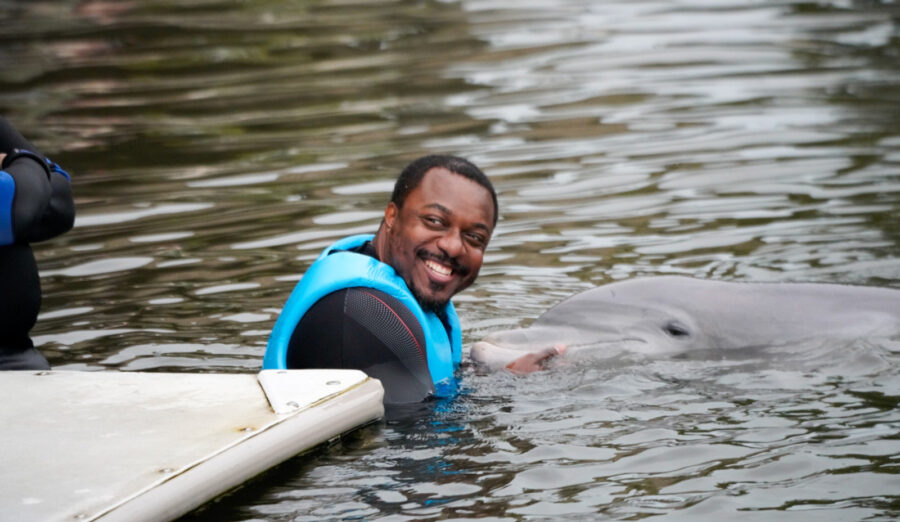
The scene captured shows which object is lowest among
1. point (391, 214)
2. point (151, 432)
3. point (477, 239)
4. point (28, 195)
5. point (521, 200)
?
point (521, 200)

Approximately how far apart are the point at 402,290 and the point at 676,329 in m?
1.52

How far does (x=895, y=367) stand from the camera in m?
5.71

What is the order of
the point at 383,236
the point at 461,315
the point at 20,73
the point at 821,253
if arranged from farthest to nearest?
the point at 20,73
the point at 821,253
the point at 461,315
the point at 383,236

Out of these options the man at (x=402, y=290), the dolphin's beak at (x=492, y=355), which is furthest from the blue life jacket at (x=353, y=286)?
the dolphin's beak at (x=492, y=355)

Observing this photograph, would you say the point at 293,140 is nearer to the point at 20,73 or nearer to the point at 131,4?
the point at 20,73

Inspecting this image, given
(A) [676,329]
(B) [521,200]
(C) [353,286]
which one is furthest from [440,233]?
(B) [521,200]

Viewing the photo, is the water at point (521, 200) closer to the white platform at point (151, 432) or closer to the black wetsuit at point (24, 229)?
the white platform at point (151, 432)

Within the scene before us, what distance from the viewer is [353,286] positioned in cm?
505

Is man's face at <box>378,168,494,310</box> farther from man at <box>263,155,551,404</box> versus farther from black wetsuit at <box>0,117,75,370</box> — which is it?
black wetsuit at <box>0,117,75,370</box>

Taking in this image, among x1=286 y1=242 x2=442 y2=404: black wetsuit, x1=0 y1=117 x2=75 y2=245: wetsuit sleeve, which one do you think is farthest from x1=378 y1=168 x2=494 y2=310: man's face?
x1=0 y1=117 x2=75 y2=245: wetsuit sleeve

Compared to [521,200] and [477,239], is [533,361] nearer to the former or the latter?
[477,239]

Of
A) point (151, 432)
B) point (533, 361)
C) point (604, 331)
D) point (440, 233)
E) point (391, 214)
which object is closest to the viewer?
point (151, 432)

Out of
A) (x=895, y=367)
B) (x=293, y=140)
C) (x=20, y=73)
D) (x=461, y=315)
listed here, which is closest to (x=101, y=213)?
(x=293, y=140)

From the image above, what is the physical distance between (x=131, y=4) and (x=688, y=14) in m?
8.69
